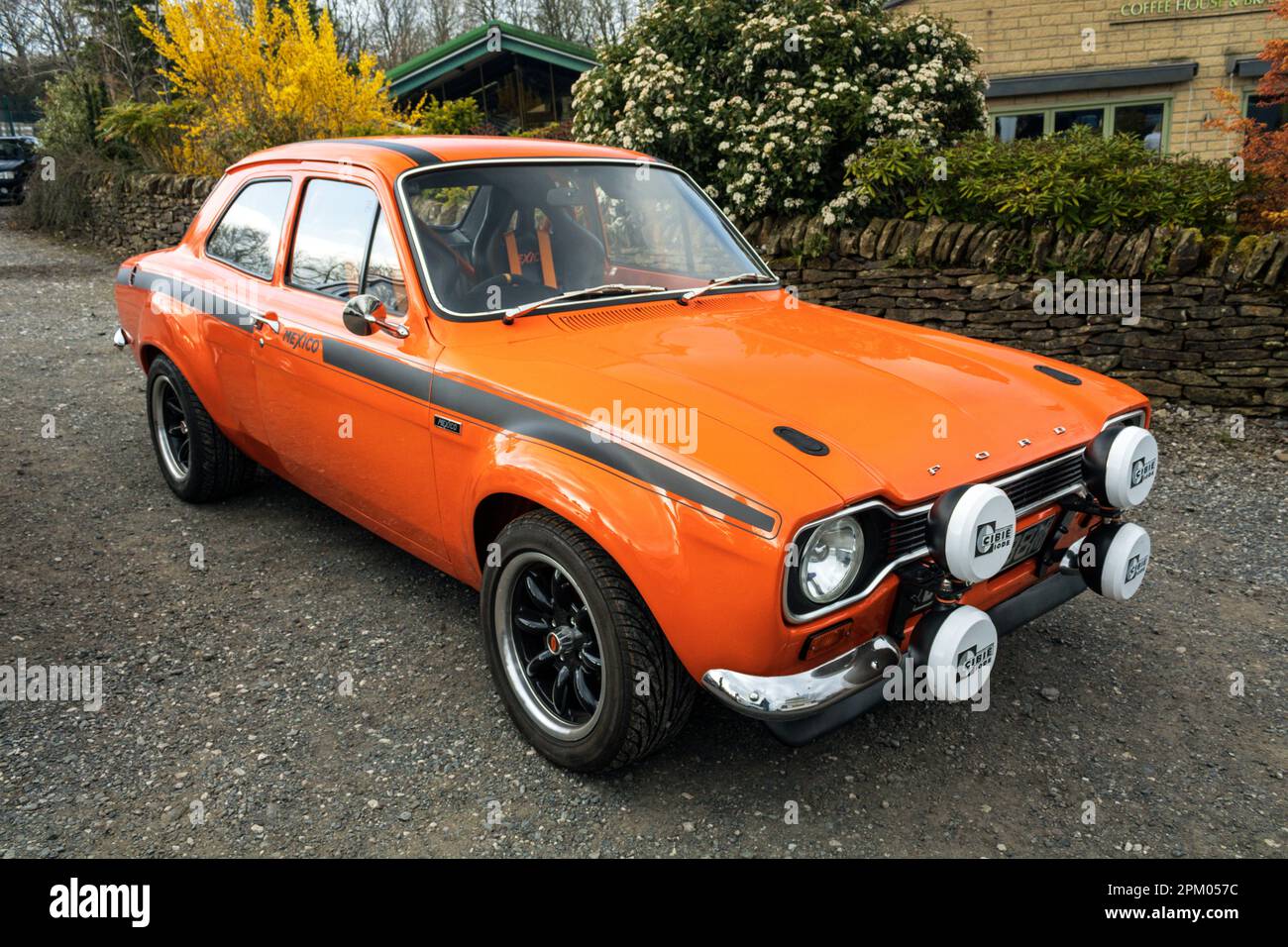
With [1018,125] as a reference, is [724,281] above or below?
below

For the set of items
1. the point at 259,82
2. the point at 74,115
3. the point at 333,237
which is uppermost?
the point at 74,115

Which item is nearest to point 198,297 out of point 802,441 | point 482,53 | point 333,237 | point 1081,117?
point 333,237

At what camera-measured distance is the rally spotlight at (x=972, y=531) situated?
252 cm

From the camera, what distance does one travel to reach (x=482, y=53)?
731 inches

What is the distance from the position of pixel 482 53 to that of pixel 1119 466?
18034mm

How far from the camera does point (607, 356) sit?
3174 mm

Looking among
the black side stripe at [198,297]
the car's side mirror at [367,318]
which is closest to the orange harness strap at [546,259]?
the car's side mirror at [367,318]

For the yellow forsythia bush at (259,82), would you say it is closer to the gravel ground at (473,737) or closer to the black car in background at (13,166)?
the gravel ground at (473,737)

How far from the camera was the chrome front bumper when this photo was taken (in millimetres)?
2480

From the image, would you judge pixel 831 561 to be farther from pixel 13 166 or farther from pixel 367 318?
pixel 13 166

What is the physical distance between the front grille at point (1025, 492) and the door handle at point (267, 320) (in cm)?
277

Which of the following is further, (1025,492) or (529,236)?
(529,236)

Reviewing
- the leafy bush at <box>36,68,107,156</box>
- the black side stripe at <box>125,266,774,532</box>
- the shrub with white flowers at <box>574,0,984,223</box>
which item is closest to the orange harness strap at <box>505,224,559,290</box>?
the black side stripe at <box>125,266,774,532</box>
